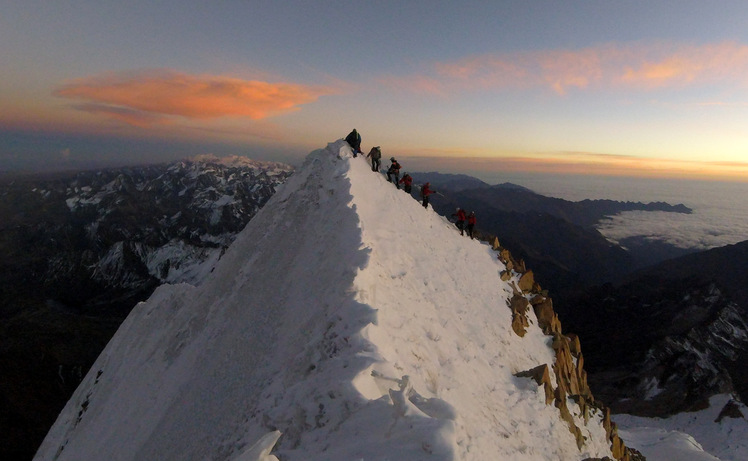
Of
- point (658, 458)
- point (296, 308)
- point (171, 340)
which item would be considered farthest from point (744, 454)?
point (171, 340)

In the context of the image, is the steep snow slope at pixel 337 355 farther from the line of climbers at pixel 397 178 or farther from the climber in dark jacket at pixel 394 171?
the climber in dark jacket at pixel 394 171

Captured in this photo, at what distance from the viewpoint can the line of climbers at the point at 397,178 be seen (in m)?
30.4

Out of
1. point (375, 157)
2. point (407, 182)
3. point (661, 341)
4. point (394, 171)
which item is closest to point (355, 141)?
point (375, 157)

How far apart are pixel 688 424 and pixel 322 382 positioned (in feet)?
301

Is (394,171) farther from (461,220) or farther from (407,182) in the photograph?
(461,220)

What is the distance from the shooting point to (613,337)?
12494cm

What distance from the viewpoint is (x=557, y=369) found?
22734 mm

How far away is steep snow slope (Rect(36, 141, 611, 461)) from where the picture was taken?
9648mm

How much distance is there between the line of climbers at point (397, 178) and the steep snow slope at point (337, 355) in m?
1.58

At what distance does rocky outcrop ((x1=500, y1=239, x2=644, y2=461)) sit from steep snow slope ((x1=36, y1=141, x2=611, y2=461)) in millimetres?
757

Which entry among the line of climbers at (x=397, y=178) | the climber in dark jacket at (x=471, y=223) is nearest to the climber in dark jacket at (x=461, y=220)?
the line of climbers at (x=397, y=178)

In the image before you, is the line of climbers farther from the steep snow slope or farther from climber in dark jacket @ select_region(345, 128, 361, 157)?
the steep snow slope

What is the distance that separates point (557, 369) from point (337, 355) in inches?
713

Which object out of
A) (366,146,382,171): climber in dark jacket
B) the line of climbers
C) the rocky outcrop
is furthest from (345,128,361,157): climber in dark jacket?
the rocky outcrop
